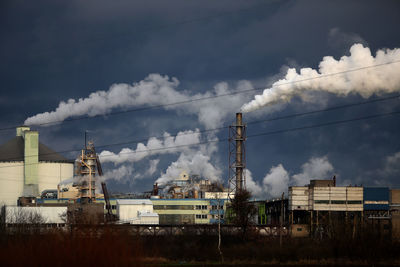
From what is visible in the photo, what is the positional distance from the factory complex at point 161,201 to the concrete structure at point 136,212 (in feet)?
0.41

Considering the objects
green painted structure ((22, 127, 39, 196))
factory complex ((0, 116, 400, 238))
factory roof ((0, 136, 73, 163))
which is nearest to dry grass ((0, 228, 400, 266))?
factory complex ((0, 116, 400, 238))

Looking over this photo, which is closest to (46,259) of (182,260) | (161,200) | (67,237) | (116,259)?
(67,237)

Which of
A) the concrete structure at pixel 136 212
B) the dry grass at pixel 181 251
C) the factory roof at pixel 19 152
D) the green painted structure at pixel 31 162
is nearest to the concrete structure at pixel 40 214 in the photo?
the concrete structure at pixel 136 212

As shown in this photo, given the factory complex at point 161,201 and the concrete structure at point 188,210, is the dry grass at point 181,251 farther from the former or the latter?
the concrete structure at point 188,210

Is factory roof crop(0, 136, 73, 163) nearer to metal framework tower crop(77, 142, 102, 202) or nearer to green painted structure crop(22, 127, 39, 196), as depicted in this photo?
green painted structure crop(22, 127, 39, 196)

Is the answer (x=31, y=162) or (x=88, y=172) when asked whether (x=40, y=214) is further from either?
(x=31, y=162)

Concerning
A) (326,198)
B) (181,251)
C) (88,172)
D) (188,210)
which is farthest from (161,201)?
(181,251)

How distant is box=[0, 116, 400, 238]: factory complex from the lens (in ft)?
190

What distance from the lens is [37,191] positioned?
75.6 m

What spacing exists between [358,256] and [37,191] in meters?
52.4

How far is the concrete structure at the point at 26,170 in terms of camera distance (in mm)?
74438

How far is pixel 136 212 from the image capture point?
69750 mm

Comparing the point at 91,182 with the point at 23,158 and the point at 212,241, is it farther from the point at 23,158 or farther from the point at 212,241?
the point at 212,241

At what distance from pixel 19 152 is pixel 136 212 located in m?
20.8
